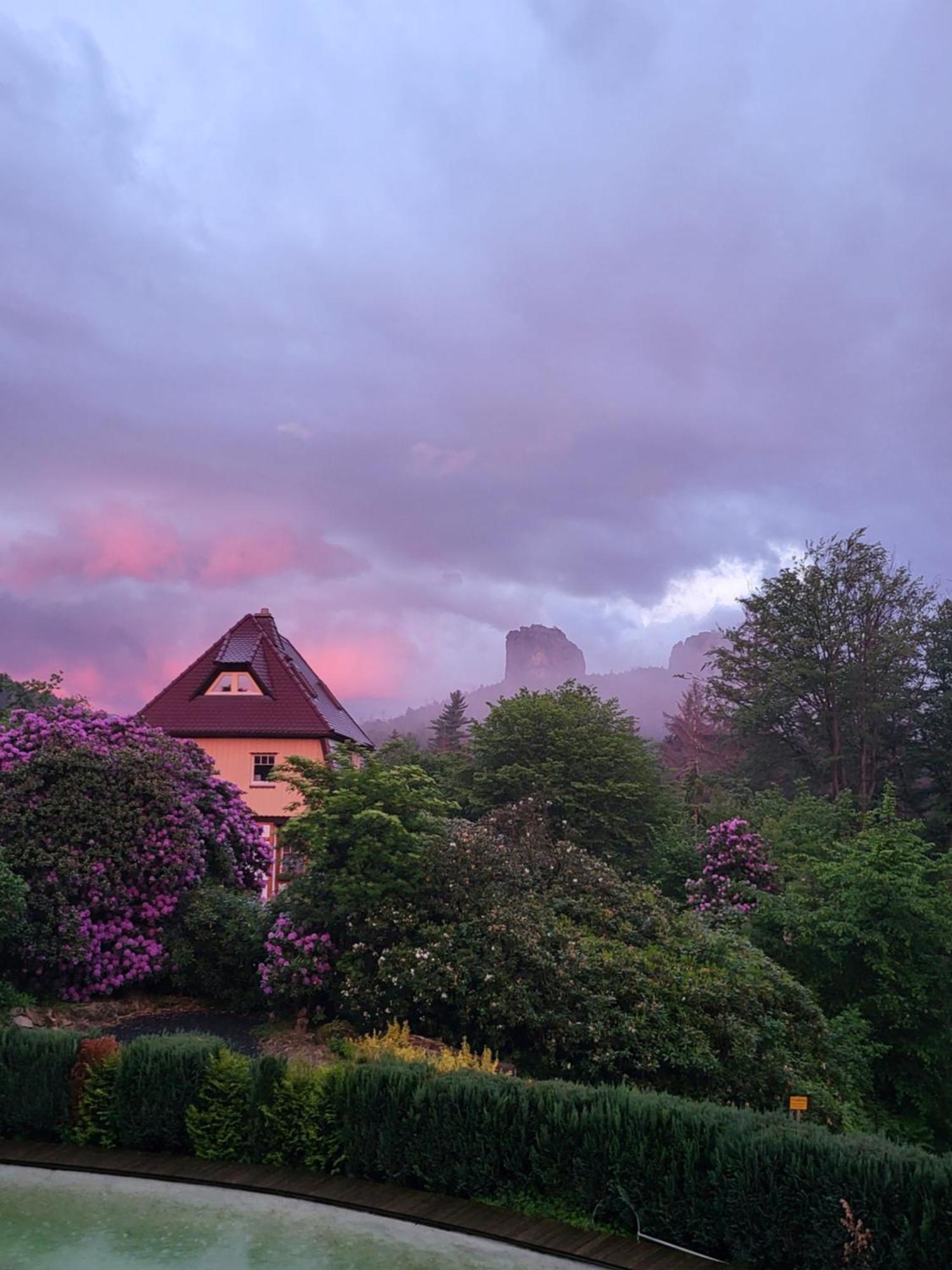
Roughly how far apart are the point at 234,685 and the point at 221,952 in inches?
920

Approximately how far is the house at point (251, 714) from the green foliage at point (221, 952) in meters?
18.7

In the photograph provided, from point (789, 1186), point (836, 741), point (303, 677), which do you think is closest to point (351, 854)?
point (789, 1186)

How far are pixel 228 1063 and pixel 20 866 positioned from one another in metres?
7.40

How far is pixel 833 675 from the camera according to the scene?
143 ft

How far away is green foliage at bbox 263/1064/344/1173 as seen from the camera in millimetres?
8828

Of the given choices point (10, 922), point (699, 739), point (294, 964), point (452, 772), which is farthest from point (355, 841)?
point (699, 739)

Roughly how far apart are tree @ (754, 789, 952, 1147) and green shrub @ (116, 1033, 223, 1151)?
10272 millimetres

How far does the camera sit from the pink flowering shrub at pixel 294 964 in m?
13.6

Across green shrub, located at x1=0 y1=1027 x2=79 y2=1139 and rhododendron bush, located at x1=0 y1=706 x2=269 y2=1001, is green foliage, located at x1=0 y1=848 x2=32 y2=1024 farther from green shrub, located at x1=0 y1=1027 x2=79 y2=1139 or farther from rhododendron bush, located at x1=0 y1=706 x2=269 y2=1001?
green shrub, located at x1=0 y1=1027 x2=79 y2=1139

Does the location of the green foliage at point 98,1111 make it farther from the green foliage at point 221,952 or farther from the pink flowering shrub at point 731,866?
the pink flowering shrub at point 731,866

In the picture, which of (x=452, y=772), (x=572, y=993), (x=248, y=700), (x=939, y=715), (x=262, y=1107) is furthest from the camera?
(x=939, y=715)

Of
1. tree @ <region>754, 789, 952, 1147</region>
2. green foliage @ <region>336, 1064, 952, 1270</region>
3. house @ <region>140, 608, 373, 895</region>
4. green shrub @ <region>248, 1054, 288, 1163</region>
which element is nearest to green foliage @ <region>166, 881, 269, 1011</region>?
green shrub @ <region>248, 1054, 288, 1163</region>

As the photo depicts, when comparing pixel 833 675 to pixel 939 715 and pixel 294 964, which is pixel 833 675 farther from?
pixel 294 964

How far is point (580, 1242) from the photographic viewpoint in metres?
7.64
